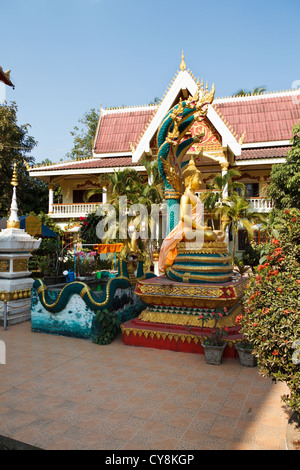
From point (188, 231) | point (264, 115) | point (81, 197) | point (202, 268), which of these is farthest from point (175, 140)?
point (81, 197)

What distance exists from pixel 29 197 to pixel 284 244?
21808 mm

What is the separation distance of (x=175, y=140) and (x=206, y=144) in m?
11.0

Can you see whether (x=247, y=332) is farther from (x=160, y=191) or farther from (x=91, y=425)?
(x=160, y=191)

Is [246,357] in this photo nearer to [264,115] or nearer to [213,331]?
[213,331]

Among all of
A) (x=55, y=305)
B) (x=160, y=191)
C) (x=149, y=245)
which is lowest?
(x=55, y=305)

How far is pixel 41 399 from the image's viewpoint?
3582 millimetres

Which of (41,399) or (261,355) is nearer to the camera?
(261,355)

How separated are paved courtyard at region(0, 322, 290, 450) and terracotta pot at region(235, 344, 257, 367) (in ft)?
0.29

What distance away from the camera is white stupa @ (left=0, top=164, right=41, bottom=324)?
7.16m

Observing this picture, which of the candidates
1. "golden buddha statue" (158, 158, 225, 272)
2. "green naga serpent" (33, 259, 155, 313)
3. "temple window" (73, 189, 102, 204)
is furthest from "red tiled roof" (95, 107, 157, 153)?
"green naga serpent" (33, 259, 155, 313)

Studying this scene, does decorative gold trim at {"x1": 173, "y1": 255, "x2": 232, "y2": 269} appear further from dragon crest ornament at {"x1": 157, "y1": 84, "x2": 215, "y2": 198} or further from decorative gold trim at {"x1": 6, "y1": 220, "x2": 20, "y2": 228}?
decorative gold trim at {"x1": 6, "y1": 220, "x2": 20, "y2": 228}

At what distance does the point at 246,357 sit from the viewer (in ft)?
14.7

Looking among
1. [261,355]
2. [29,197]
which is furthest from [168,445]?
[29,197]

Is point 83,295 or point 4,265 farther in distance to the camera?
point 4,265
